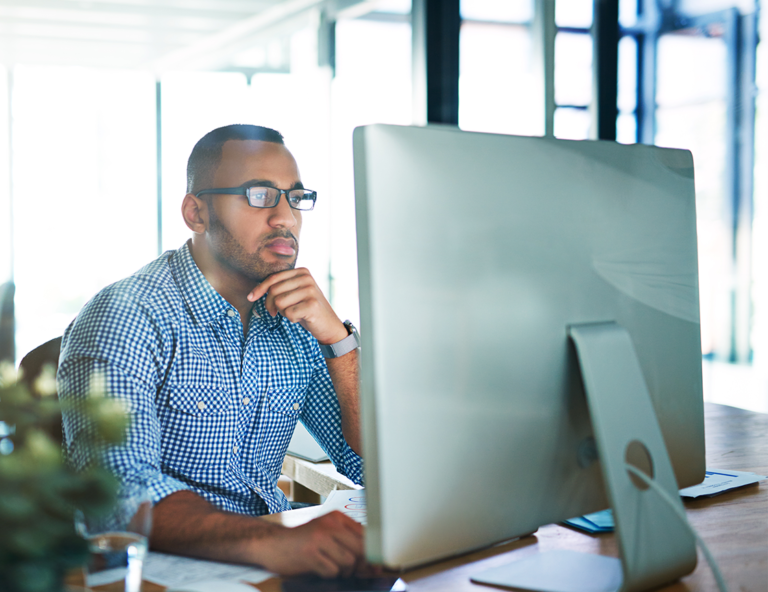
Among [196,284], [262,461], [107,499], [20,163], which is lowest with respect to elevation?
[262,461]

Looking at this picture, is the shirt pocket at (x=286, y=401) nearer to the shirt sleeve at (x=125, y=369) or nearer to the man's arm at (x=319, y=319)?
the man's arm at (x=319, y=319)

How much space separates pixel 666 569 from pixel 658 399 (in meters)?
0.18

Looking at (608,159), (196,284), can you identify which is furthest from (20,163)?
(608,159)

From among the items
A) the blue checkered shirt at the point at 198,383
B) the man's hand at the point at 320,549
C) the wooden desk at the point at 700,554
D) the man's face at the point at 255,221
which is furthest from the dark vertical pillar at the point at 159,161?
the man's hand at the point at 320,549

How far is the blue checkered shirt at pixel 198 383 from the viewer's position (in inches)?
40.8

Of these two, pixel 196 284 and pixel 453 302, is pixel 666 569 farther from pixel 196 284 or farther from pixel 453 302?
pixel 196 284

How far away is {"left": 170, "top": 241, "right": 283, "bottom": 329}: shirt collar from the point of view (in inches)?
47.8

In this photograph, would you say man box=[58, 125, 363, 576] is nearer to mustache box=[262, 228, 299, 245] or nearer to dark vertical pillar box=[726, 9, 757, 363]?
mustache box=[262, 228, 299, 245]

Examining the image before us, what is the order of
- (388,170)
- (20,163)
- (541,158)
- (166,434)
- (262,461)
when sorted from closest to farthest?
(388,170), (541,158), (166,434), (262,461), (20,163)

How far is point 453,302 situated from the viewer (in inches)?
24.4

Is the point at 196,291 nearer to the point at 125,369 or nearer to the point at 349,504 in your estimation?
the point at 125,369

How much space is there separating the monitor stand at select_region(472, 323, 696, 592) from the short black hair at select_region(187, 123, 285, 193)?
2.96 feet

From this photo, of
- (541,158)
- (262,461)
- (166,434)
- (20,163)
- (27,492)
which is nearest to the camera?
(27,492)

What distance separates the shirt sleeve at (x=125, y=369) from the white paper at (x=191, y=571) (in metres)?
0.11
